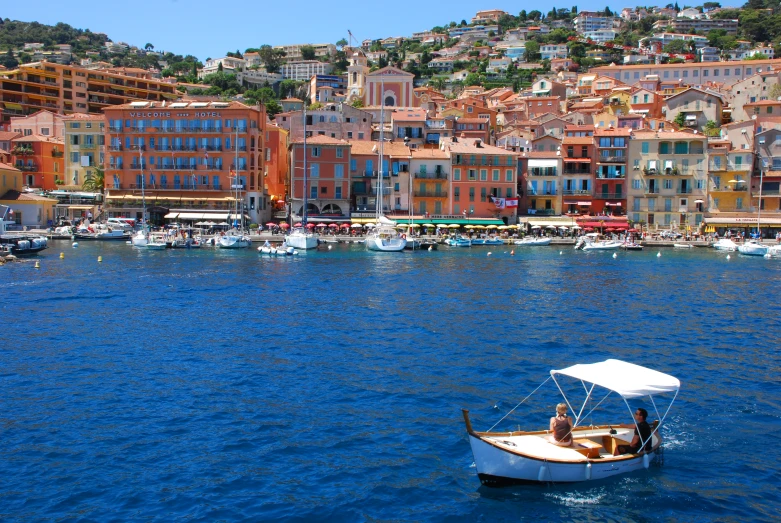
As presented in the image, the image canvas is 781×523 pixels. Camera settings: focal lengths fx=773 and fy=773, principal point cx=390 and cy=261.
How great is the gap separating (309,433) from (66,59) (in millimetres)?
185101

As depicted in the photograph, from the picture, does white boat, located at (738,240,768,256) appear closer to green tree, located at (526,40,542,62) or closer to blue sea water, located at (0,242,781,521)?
blue sea water, located at (0,242,781,521)

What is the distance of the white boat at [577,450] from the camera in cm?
1513

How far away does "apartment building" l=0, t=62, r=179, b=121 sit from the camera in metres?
105

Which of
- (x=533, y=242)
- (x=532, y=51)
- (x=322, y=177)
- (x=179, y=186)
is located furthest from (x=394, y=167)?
(x=532, y=51)

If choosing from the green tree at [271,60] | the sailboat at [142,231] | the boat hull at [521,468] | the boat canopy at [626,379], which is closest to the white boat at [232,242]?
the sailboat at [142,231]

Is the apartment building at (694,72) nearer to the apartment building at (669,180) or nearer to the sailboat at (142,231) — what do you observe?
the apartment building at (669,180)

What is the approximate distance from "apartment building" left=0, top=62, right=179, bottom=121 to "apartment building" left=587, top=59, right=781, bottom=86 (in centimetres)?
7908

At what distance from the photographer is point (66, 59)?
591 ft

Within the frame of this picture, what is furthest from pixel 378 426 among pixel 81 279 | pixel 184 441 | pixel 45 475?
pixel 81 279

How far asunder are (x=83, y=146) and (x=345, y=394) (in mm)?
74299

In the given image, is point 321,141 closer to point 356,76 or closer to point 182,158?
point 182,158

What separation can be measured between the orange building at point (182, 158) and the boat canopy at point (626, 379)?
6261 centimetres

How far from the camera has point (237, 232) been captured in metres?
70.9

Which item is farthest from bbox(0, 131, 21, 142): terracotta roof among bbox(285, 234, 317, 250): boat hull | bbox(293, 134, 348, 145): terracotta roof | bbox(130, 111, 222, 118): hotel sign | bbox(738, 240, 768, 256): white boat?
bbox(738, 240, 768, 256): white boat
